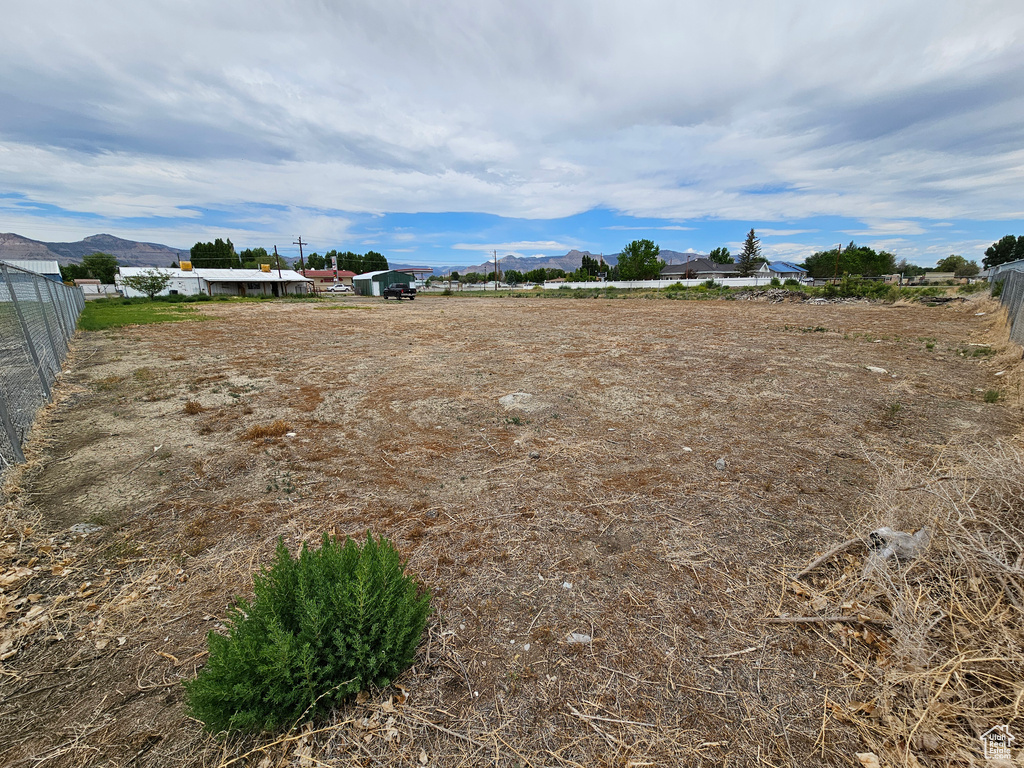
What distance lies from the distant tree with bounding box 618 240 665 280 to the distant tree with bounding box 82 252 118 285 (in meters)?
90.1

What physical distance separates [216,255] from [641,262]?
8589 centimetres

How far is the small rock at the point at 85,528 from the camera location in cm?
312

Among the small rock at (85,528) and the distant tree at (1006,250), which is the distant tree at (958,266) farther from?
the small rock at (85,528)

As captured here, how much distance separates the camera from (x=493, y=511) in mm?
3449

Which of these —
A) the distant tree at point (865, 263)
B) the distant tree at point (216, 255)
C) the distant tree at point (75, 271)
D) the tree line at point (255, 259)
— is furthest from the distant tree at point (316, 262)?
the distant tree at point (865, 263)

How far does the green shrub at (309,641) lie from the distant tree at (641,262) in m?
74.6

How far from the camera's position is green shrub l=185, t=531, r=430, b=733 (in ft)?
5.24

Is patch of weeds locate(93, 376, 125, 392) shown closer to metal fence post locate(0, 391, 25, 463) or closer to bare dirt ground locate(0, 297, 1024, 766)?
bare dirt ground locate(0, 297, 1024, 766)

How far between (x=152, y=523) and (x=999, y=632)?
5.30 m

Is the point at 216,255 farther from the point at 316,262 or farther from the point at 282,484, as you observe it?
the point at 282,484

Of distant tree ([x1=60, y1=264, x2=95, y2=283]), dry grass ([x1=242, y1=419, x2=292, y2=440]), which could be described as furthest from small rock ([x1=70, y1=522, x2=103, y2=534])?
distant tree ([x1=60, y1=264, x2=95, y2=283])

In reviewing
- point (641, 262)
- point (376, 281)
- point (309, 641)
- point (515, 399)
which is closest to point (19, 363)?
point (515, 399)

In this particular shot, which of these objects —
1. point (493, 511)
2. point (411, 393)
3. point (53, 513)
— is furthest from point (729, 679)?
point (411, 393)

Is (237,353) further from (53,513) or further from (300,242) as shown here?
(300,242)
